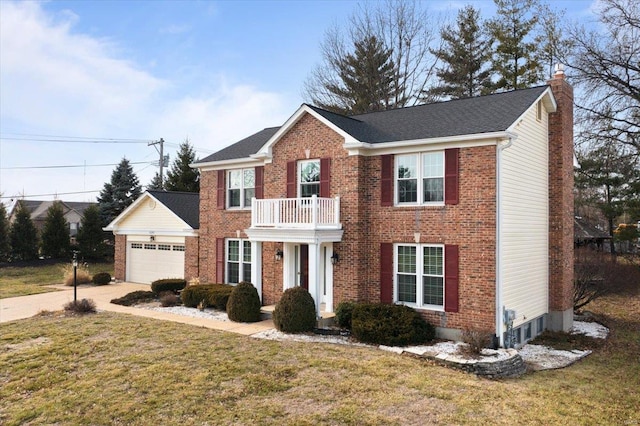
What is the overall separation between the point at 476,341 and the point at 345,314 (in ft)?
13.1

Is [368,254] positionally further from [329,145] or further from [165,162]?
[165,162]

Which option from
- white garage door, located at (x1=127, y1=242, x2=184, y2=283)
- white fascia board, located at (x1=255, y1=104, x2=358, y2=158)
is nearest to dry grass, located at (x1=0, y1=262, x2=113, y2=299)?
white garage door, located at (x1=127, y1=242, x2=184, y2=283)

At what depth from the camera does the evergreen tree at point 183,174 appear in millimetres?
37125

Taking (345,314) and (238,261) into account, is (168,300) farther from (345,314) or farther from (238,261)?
(345,314)

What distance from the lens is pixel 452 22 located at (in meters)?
31.9

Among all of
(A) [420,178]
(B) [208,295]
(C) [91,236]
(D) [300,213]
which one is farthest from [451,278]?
(C) [91,236]

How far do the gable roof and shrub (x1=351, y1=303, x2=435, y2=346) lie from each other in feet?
16.4

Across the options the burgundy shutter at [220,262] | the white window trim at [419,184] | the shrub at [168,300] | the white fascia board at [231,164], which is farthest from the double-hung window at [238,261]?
the white window trim at [419,184]

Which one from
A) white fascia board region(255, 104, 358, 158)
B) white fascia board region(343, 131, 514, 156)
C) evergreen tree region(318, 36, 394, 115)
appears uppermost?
evergreen tree region(318, 36, 394, 115)

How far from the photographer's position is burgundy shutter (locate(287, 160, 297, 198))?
16.1m

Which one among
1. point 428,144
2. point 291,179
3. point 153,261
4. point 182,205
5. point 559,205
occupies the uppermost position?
point 428,144

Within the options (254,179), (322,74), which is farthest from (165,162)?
(254,179)

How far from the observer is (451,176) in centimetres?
1320

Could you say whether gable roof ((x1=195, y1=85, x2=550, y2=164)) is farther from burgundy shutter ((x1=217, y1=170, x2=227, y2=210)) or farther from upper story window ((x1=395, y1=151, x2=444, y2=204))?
burgundy shutter ((x1=217, y1=170, x2=227, y2=210))
